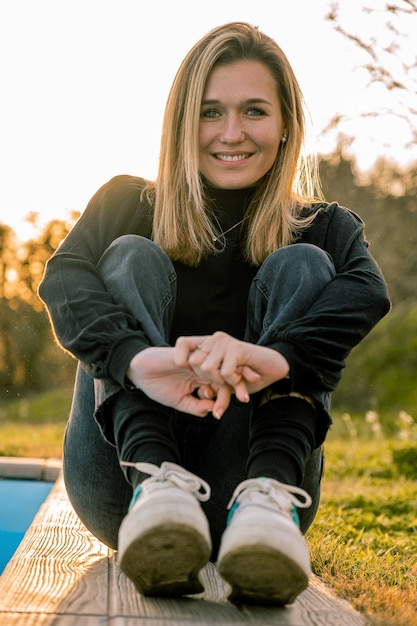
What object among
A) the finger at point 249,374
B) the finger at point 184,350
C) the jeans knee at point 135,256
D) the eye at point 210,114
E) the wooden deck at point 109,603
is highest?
the eye at point 210,114

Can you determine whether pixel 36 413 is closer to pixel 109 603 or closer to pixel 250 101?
pixel 250 101

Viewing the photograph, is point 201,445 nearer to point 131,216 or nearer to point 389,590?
point 389,590

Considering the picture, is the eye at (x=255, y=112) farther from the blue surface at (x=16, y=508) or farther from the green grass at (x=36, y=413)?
the green grass at (x=36, y=413)

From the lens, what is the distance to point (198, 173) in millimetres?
2162

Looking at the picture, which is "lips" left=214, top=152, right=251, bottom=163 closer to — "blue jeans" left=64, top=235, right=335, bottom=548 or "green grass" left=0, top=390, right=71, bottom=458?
"blue jeans" left=64, top=235, right=335, bottom=548

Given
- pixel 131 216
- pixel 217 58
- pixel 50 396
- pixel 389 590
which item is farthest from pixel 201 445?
pixel 50 396

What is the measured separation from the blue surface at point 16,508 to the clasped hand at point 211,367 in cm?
138

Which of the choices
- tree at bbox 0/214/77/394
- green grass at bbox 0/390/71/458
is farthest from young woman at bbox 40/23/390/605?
tree at bbox 0/214/77/394

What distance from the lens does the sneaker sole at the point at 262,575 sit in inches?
52.1

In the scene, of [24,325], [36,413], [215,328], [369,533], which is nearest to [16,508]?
[369,533]

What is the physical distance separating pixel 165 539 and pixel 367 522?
2.08m

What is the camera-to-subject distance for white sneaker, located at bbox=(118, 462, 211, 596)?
1.33m

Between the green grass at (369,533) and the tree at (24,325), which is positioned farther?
the tree at (24,325)

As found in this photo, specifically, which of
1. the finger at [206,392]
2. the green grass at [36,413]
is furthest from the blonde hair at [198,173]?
the green grass at [36,413]
